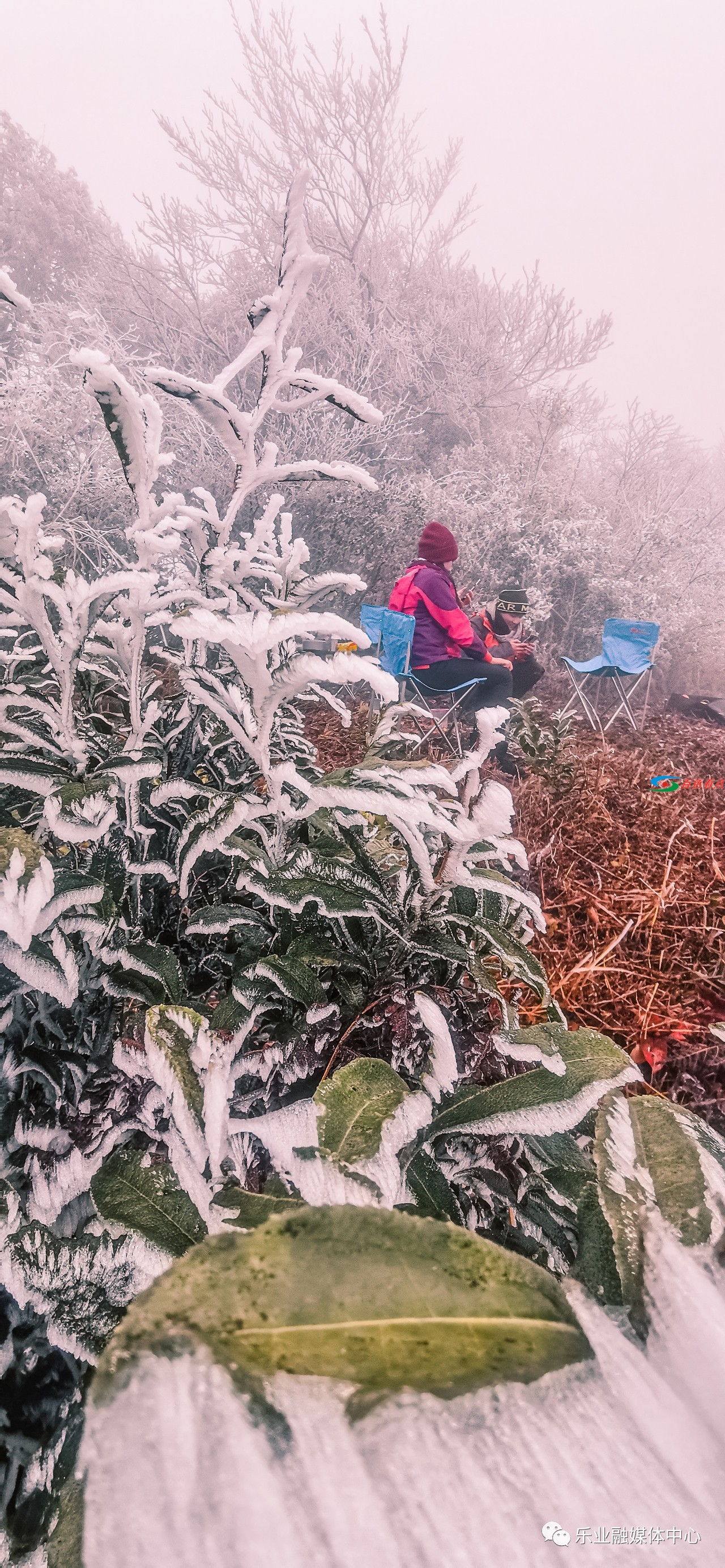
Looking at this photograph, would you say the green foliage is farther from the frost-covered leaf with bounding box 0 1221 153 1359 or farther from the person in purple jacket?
the frost-covered leaf with bounding box 0 1221 153 1359

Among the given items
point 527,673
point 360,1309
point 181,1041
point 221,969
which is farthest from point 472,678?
point 360,1309

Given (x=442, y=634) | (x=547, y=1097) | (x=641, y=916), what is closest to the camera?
(x=547, y=1097)

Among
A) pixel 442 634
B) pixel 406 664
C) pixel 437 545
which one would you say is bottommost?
pixel 406 664

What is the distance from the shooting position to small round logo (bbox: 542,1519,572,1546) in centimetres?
14

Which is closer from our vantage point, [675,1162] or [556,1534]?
[556,1534]

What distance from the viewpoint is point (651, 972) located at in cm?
135

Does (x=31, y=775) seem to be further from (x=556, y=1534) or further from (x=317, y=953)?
(x=556, y=1534)

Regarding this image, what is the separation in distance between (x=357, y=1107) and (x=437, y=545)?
13.1 ft

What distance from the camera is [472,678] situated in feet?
13.1

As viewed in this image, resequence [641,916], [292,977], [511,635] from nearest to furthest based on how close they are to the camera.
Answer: [292,977]
[641,916]
[511,635]

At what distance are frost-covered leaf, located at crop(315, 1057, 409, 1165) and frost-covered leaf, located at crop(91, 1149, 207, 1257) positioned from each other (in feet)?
0.39

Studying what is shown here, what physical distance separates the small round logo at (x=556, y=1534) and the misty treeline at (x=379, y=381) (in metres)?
6.34

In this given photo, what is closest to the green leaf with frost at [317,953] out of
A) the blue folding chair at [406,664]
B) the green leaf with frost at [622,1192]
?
the green leaf with frost at [622,1192]

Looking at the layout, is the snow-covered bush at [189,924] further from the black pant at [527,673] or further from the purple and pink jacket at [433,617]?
the black pant at [527,673]
